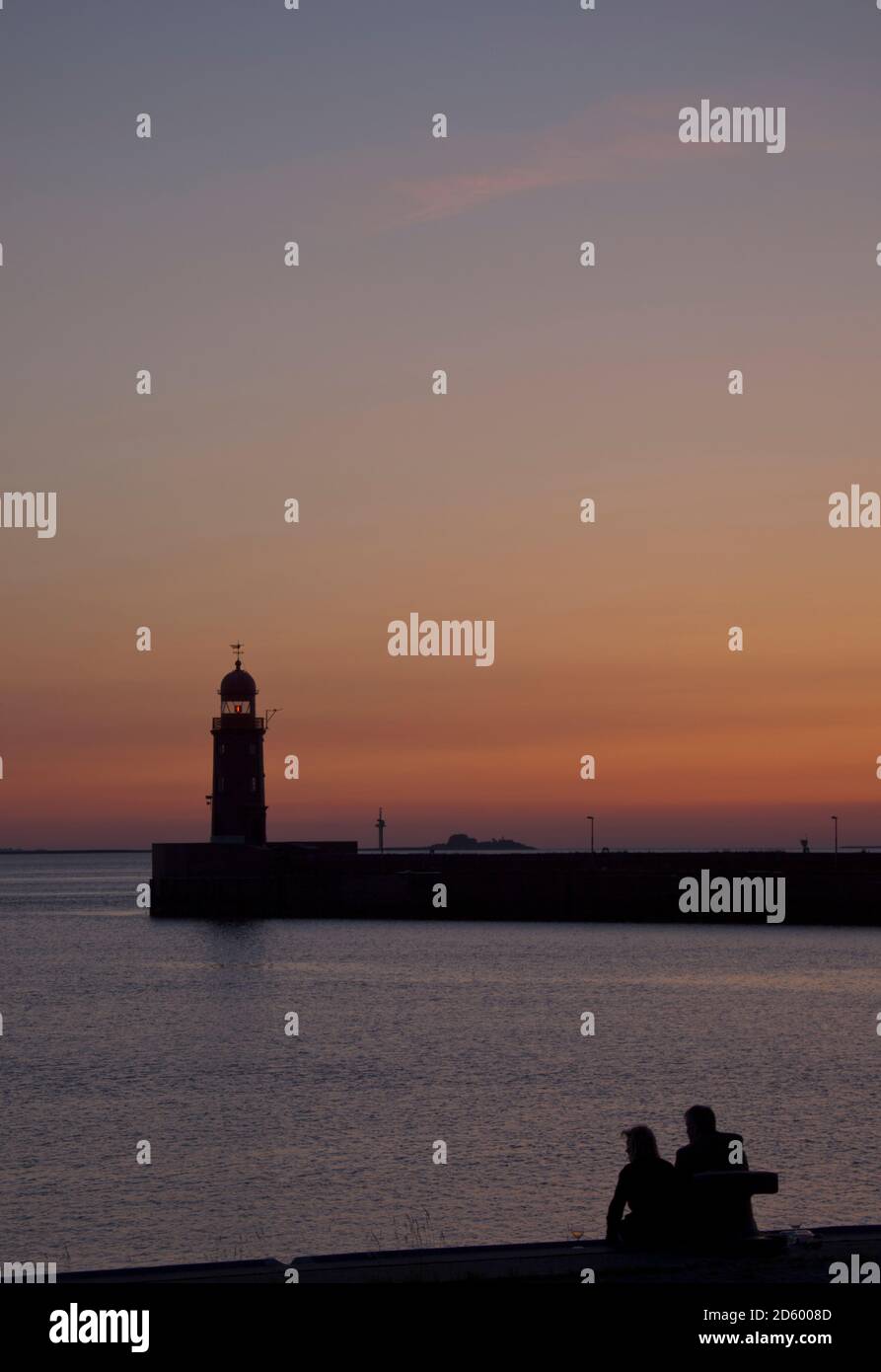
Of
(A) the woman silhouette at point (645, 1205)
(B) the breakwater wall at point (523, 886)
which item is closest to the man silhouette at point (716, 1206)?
(A) the woman silhouette at point (645, 1205)

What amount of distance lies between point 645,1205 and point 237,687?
86853 millimetres

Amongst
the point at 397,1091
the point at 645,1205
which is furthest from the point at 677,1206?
the point at 397,1091

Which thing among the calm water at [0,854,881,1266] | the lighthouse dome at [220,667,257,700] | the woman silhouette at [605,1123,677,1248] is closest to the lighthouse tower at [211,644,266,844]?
the lighthouse dome at [220,667,257,700]

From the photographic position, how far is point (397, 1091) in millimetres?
37625

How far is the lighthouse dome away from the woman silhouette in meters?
86.2

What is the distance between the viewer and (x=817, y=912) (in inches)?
3639

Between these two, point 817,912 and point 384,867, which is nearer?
point 817,912

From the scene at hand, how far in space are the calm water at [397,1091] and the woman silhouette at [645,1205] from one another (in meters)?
11.2

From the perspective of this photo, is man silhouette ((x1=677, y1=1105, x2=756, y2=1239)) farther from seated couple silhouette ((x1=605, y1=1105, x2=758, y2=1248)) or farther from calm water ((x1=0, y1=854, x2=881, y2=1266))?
calm water ((x1=0, y1=854, x2=881, y2=1266))

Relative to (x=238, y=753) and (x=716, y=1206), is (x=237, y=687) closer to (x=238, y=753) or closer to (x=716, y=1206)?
(x=238, y=753)

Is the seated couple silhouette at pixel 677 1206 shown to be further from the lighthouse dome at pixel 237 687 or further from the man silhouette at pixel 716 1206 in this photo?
the lighthouse dome at pixel 237 687
